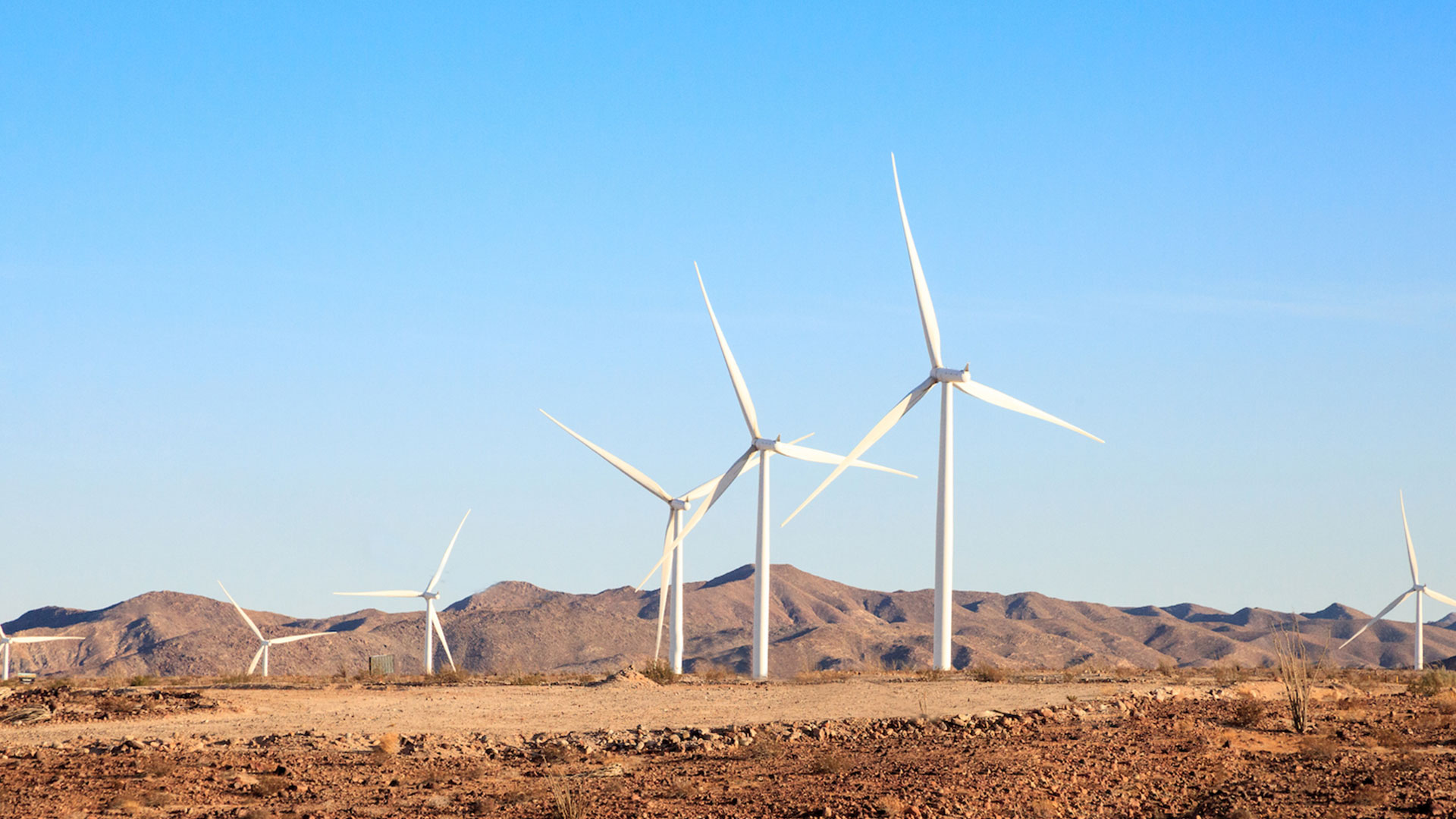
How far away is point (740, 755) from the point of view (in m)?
22.2

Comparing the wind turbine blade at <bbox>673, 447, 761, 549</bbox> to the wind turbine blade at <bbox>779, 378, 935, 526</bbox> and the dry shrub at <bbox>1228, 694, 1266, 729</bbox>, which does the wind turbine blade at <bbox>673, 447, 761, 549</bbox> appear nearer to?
the wind turbine blade at <bbox>779, 378, 935, 526</bbox>

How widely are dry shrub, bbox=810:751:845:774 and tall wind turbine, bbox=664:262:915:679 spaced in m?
30.4

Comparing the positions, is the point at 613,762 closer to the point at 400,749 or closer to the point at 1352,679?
the point at 400,749

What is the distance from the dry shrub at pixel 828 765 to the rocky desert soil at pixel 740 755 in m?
0.04

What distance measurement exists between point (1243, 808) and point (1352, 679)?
86.4 ft

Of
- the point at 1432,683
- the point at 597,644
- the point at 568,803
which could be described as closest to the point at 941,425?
the point at 1432,683

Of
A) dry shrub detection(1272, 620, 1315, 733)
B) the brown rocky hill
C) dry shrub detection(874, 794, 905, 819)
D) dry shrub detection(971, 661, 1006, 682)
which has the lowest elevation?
the brown rocky hill

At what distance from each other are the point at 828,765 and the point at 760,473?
115 feet

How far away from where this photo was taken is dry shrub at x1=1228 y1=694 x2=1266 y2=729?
24781 mm

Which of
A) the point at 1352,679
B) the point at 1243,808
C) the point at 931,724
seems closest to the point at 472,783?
the point at 931,724

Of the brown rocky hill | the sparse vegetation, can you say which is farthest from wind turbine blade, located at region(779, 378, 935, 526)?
the brown rocky hill

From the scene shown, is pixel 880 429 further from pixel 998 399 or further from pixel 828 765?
pixel 828 765

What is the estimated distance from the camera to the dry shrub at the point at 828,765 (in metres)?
19.9

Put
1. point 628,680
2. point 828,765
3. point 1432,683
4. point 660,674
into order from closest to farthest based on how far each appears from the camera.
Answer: point 828,765, point 1432,683, point 628,680, point 660,674
